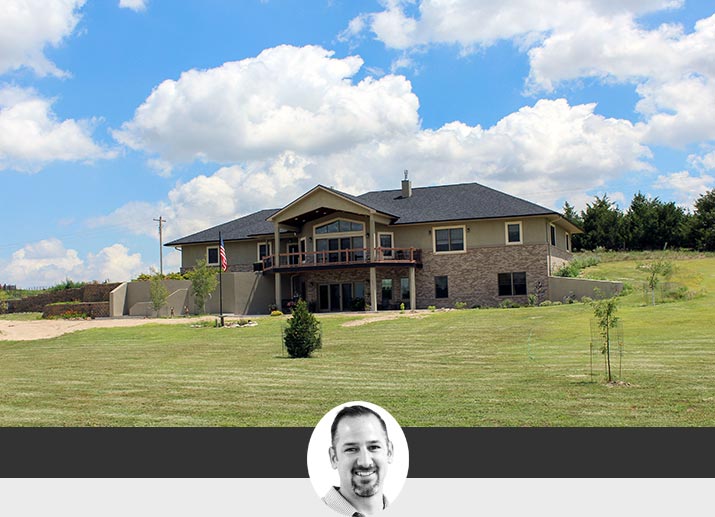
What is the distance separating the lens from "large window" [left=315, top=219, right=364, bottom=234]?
1601 inches

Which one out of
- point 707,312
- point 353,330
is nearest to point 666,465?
point 707,312

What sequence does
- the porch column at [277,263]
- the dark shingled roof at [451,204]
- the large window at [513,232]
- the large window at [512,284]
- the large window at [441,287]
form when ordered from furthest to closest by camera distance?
the porch column at [277,263]
the large window at [441,287]
the dark shingled roof at [451,204]
the large window at [513,232]
the large window at [512,284]

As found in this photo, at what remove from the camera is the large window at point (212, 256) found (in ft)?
154

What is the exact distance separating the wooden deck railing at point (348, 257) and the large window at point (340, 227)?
4.46ft

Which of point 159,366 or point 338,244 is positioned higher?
point 338,244

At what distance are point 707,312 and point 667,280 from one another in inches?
302

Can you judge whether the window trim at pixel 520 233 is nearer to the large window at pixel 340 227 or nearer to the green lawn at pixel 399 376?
the large window at pixel 340 227

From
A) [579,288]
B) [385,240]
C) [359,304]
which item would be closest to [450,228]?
[385,240]

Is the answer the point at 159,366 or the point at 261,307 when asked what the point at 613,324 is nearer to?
the point at 159,366

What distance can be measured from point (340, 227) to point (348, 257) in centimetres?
203

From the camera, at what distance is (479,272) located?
3888 centimetres

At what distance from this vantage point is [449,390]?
14.1 metres

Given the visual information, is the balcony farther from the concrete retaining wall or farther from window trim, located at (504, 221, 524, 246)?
the concrete retaining wall

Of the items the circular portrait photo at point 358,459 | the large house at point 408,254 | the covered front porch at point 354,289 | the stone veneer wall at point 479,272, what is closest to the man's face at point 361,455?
the circular portrait photo at point 358,459
